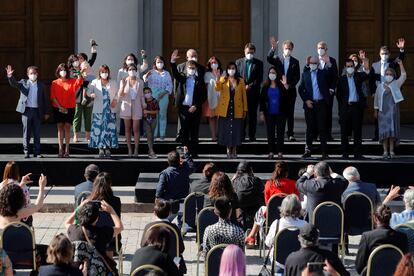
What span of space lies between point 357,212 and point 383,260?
3.17m

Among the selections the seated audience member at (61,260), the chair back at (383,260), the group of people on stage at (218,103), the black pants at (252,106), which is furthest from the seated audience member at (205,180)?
the black pants at (252,106)

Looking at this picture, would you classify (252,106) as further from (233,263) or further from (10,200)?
(233,263)

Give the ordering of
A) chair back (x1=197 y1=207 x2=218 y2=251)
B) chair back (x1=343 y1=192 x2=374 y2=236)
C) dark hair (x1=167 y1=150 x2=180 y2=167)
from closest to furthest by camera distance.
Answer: chair back (x1=197 y1=207 x2=218 y2=251) → chair back (x1=343 y1=192 x2=374 y2=236) → dark hair (x1=167 y1=150 x2=180 y2=167)

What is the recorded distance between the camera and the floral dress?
20453 millimetres

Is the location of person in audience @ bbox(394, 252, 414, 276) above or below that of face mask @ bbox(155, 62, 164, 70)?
below

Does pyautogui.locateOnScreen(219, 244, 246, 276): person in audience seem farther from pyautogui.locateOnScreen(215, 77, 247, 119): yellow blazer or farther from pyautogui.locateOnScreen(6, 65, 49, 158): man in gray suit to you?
pyautogui.locateOnScreen(6, 65, 49, 158): man in gray suit

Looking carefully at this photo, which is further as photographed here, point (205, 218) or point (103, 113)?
point (103, 113)

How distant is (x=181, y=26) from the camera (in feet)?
84.3

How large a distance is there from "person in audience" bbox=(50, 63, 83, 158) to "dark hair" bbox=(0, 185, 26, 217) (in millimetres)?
8368

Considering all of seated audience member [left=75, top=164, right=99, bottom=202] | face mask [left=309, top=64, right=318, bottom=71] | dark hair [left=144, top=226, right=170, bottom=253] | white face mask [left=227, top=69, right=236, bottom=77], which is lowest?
dark hair [left=144, top=226, right=170, bottom=253]

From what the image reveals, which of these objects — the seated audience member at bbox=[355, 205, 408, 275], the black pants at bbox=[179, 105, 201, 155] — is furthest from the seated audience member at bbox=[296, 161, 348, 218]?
the black pants at bbox=[179, 105, 201, 155]

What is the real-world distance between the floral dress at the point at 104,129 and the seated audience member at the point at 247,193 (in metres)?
5.77

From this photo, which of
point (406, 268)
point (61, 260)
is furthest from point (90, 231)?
point (406, 268)

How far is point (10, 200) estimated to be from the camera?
12062 millimetres
